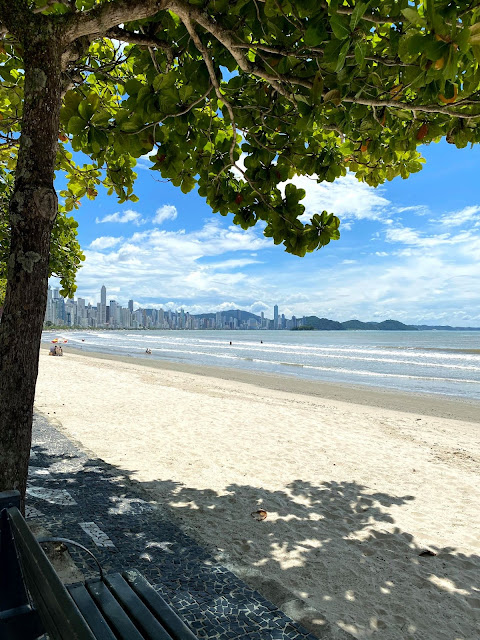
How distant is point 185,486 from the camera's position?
5.84 metres

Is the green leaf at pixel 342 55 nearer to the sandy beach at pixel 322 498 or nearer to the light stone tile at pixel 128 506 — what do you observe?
the sandy beach at pixel 322 498

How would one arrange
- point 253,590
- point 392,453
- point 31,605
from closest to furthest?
point 31,605 < point 253,590 < point 392,453

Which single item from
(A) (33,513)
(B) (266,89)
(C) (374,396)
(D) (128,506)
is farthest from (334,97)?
(C) (374,396)

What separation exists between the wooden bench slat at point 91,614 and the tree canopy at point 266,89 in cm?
278

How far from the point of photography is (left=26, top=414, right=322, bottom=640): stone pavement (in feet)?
10.00

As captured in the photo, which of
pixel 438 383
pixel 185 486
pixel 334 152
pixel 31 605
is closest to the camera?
pixel 31 605

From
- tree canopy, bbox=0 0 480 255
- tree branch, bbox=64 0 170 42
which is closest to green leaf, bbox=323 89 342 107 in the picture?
tree canopy, bbox=0 0 480 255

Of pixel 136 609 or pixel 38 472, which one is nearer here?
pixel 136 609

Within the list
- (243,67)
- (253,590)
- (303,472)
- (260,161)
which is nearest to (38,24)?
(243,67)

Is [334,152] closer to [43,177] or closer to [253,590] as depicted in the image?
[43,177]

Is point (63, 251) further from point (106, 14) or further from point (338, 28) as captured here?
point (338, 28)

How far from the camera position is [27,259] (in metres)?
2.79

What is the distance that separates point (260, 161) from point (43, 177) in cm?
248

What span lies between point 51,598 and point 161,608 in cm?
100
